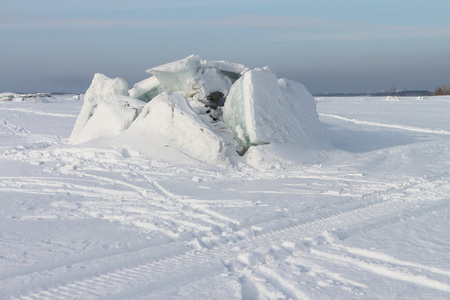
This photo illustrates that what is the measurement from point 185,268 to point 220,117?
6.09 meters

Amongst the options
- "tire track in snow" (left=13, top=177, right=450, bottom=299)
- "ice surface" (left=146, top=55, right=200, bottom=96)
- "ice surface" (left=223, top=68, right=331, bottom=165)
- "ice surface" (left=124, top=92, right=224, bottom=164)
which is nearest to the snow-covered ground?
"tire track in snow" (left=13, top=177, right=450, bottom=299)

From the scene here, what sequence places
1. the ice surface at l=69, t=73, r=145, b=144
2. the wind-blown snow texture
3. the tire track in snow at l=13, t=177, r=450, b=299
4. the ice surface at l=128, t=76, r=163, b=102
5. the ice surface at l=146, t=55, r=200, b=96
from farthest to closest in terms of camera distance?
1. the ice surface at l=128, t=76, r=163, b=102
2. the ice surface at l=69, t=73, r=145, b=144
3. the ice surface at l=146, t=55, r=200, b=96
4. the wind-blown snow texture
5. the tire track in snow at l=13, t=177, r=450, b=299

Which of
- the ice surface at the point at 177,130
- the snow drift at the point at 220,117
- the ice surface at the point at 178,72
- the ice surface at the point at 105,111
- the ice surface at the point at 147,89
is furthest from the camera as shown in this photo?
the ice surface at the point at 147,89

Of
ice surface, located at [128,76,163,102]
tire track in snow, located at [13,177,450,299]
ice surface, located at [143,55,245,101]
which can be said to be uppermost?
ice surface, located at [143,55,245,101]

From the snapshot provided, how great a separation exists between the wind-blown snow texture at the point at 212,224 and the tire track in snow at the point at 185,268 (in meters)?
0.01

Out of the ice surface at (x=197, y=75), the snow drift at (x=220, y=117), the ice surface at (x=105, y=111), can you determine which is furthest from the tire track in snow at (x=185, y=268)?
the ice surface at (x=105, y=111)

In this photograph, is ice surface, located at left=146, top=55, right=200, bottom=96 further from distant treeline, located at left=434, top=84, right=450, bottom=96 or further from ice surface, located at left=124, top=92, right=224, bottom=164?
distant treeline, located at left=434, top=84, right=450, bottom=96

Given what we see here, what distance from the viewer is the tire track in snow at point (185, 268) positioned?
3.42 m

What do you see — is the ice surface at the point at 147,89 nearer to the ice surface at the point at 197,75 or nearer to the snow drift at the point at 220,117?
the snow drift at the point at 220,117

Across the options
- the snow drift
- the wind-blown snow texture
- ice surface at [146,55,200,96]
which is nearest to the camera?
the wind-blown snow texture

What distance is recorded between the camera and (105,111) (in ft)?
34.2

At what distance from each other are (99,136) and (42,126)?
894 centimetres

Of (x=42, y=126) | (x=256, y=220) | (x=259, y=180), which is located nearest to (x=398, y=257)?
(x=256, y=220)

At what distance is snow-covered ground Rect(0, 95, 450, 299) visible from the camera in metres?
3.52
